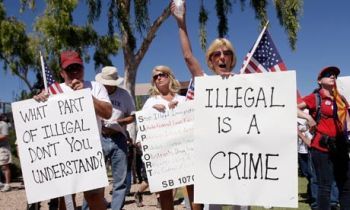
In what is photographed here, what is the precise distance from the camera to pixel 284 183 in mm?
3195

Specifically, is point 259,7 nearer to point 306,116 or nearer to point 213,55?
point 306,116

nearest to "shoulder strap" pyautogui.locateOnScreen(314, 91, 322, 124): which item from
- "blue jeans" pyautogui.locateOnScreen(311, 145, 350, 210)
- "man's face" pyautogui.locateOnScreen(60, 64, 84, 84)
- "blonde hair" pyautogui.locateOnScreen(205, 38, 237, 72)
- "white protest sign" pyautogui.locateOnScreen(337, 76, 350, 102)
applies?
"blue jeans" pyautogui.locateOnScreen(311, 145, 350, 210)

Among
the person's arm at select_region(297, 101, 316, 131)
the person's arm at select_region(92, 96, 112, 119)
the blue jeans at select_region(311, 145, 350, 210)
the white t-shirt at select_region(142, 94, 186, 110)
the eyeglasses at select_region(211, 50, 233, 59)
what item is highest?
the eyeglasses at select_region(211, 50, 233, 59)

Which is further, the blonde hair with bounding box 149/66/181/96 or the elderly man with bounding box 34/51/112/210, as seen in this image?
the blonde hair with bounding box 149/66/181/96

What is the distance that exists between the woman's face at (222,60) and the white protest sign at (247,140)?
1.05 feet

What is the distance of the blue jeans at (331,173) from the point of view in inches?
206

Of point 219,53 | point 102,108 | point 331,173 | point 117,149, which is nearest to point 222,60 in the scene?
point 219,53

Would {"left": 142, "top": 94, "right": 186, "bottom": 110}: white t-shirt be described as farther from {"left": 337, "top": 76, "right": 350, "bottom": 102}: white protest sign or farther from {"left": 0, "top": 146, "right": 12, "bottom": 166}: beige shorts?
{"left": 0, "top": 146, "right": 12, "bottom": 166}: beige shorts

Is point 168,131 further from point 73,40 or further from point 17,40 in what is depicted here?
point 17,40

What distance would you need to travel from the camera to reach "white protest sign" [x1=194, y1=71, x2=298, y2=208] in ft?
10.5

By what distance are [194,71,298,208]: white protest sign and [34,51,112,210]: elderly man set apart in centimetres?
117

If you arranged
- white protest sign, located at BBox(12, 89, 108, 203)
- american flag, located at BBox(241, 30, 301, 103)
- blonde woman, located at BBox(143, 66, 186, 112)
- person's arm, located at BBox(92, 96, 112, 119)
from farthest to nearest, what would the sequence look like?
blonde woman, located at BBox(143, 66, 186, 112) → person's arm, located at BBox(92, 96, 112, 119) → white protest sign, located at BBox(12, 89, 108, 203) → american flag, located at BBox(241, 30, 301, 103)

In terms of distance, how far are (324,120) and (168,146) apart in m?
1.68

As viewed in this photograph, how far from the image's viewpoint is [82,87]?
4.27m
